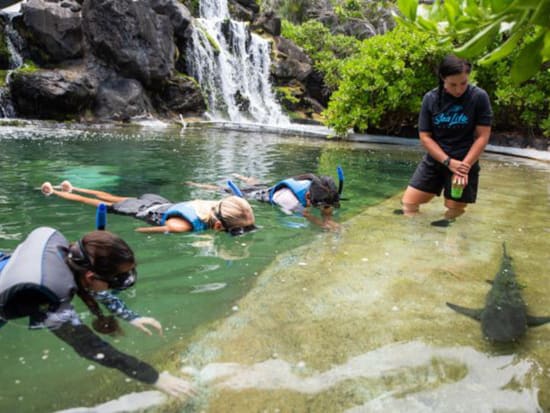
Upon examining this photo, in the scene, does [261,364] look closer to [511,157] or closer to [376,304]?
[376,304]

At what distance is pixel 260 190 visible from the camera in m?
6.90

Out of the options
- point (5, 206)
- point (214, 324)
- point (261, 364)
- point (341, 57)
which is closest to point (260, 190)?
point (5, 206)

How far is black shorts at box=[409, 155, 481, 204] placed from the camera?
4773 millimetres

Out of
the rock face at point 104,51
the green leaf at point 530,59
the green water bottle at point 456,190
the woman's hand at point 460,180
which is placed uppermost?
the rock face at point 104,51

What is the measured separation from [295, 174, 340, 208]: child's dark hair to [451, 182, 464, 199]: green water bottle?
67.0 inches

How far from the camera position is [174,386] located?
2.29 m

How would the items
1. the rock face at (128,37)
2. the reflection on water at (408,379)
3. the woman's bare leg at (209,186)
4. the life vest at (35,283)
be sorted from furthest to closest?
the rock face at (128,37) → the woman's bare leg at (209,186) → the life vest at (35,283) → the reflection on water at (408,379)

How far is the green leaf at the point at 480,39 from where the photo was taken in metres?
0.98

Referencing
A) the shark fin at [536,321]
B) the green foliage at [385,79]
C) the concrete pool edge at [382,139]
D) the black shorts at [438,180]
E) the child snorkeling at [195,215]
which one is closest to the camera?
the shark fin at [536,321]

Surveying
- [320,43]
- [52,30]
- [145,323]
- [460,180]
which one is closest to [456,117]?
[460,180]

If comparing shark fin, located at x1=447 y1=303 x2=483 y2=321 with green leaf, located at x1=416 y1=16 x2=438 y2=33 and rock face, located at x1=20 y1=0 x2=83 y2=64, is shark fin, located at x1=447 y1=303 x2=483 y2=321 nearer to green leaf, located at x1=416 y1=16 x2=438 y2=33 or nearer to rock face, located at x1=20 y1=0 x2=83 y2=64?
green leaf, located at x1=416 y1=16 x2=438 y2=33

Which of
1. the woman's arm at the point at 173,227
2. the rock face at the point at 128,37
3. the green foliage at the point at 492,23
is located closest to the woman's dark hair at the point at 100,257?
the woman's arm at the point at 173,227

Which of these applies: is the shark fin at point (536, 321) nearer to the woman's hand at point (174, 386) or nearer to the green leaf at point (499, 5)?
the woman's hand at point (174, 386)

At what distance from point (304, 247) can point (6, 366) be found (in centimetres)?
301
